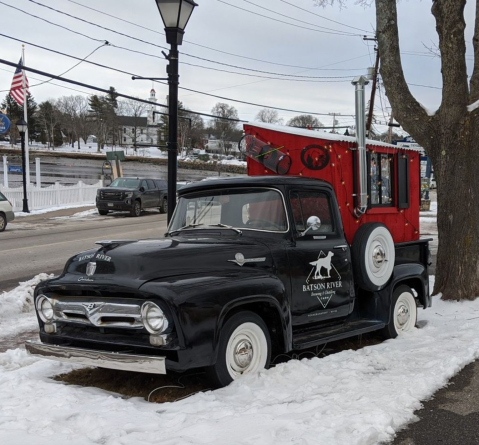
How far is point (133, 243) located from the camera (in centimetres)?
487

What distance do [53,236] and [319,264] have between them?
13.7 meters

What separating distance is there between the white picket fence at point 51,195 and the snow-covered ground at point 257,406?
22489 mm

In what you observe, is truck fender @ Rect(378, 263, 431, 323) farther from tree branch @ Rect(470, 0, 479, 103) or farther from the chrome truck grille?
the chrome truck grille

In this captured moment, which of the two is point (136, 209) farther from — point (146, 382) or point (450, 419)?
point (450, 419)

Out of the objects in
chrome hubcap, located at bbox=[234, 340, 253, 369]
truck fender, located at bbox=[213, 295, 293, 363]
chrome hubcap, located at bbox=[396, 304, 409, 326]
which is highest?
truck fender, located at bbox=[213, 295, 293, 363]

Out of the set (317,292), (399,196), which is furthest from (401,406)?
(399,196)

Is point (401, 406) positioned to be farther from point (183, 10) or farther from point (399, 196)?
point (183, 10)

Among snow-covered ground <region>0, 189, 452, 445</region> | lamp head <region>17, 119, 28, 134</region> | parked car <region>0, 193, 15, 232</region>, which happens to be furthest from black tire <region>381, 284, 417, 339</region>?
lamp head <region>17, 119, 28, 134</region>

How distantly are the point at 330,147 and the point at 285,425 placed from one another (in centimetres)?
351

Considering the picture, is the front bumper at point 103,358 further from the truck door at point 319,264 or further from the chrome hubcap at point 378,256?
the chrome hubcap at point 378,256

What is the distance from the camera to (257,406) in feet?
13.4

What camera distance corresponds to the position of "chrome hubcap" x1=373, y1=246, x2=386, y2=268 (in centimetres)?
621

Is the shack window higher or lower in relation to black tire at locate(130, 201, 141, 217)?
higher

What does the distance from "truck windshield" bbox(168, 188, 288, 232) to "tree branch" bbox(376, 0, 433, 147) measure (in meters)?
3.86
